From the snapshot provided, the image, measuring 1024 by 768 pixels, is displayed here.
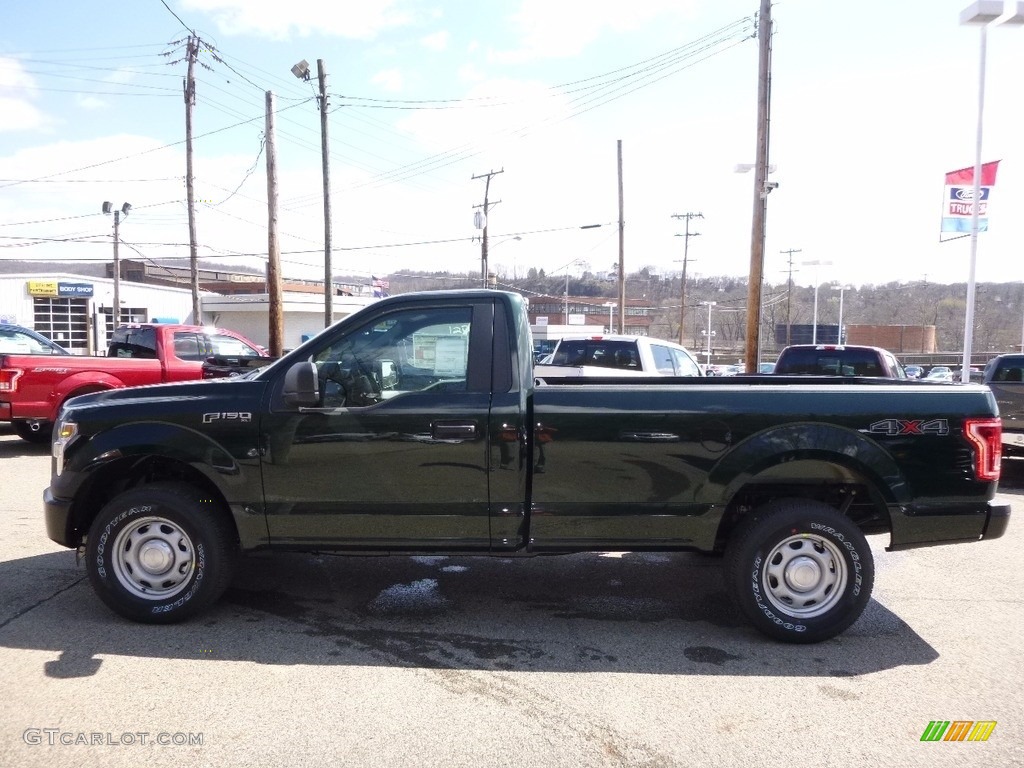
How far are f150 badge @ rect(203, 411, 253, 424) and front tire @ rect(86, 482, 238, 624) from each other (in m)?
0.51

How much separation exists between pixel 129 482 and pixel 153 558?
62cm

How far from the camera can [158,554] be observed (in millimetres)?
4645

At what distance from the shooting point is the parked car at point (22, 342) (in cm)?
1139

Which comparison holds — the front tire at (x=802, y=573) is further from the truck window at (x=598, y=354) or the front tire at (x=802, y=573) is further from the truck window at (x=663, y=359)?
the truck window at (x=663, y=359)

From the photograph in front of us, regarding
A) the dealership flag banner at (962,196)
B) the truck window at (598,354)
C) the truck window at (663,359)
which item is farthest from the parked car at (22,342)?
the dealership flag banner at (962,196)

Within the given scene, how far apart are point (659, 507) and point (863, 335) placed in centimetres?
8406

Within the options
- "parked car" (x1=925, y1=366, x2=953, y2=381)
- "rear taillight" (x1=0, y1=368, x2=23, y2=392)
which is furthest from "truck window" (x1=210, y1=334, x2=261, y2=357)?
"parked car" (x1=925, y1=366, x2=953, y2=381)

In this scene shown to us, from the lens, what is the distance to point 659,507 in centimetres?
447

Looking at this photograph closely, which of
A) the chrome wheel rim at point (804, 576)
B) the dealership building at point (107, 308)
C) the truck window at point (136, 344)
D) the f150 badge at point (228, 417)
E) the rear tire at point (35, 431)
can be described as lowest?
the rear tire at point (35, 431)

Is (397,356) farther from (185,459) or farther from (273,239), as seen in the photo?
(273,239)

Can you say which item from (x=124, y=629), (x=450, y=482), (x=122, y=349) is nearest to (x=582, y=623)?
(x=450, y=482)

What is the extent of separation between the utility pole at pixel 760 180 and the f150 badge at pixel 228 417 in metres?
13.1

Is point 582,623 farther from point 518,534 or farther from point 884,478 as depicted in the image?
point 884,478

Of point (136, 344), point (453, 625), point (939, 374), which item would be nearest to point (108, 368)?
point (136, 344)
